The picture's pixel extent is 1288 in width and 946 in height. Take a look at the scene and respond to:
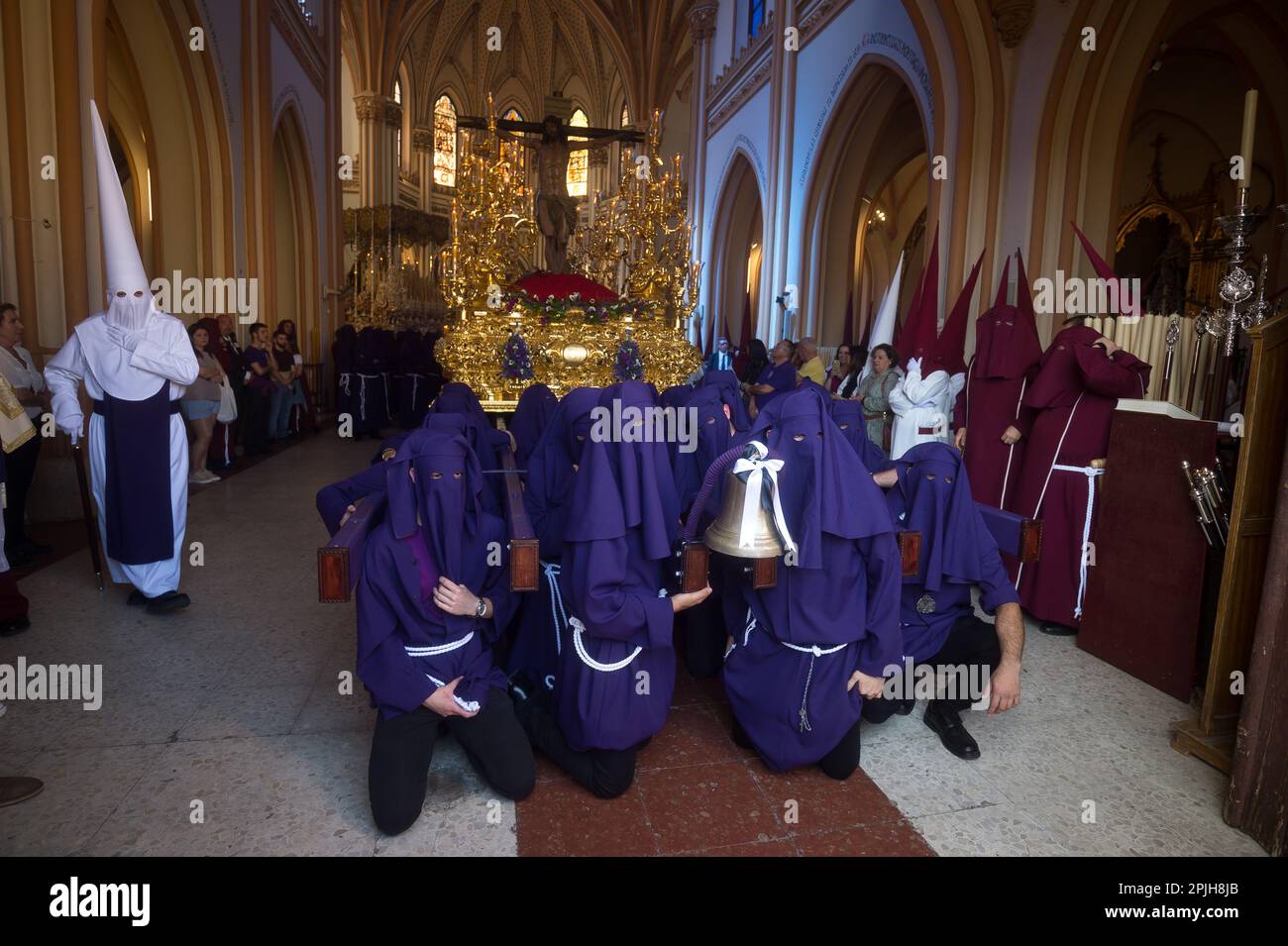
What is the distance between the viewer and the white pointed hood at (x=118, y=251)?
3807 mm

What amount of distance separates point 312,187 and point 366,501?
1273 cm

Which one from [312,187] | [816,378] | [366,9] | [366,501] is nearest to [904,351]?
[816,378]

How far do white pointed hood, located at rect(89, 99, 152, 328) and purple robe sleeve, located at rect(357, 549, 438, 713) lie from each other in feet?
8.58

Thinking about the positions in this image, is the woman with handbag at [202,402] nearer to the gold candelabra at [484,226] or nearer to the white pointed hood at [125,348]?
the gold candelabra at [484,226]

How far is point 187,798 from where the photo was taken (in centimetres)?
241

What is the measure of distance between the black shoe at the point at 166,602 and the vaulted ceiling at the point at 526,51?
18.7 metres

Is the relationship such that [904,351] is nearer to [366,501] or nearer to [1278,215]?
[366,501]

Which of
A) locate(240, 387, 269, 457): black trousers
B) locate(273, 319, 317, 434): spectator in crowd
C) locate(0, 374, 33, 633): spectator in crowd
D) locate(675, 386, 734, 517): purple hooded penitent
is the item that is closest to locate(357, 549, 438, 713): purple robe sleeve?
locate(675, 386, 734, 517): purple hooded penitent

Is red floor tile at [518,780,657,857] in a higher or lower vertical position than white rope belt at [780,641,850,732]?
lower

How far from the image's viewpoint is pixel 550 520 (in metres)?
3.02

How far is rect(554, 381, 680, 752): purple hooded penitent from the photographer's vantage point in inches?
91.9

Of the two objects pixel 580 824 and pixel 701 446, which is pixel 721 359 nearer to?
pixel 701 446

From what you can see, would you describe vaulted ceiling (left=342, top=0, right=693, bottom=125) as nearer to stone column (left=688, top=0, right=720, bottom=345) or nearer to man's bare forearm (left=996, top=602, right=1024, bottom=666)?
stone column (left=688, top=0, right=720, bottom=345)

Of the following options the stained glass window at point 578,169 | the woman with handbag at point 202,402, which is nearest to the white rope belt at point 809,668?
the woman with handbag at point 202,402
